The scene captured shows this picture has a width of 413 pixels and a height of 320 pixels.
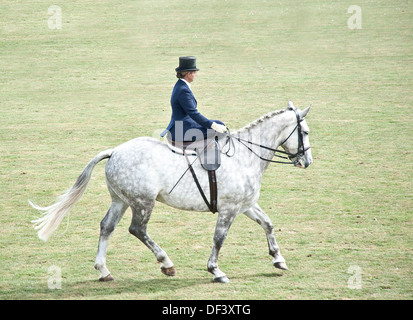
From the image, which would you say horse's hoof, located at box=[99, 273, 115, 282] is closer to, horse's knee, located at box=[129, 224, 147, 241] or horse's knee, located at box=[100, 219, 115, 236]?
horse's knee, located at box=[100, 219, 115, 236]

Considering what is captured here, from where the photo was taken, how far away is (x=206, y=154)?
28.1 ft

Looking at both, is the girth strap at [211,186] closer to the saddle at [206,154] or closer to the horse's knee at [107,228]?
the saddle at [206,154]

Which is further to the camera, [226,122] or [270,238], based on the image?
[226,122]

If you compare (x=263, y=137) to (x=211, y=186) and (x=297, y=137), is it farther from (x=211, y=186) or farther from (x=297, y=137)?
(x=211, y=186)

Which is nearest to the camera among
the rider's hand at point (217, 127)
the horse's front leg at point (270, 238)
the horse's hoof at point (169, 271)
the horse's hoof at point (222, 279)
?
the rider's hand at point (217, 127)

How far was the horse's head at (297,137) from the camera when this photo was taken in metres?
8.80

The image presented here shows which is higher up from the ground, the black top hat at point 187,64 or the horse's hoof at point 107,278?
the black top hat at point 187,64

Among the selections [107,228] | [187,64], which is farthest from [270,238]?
[187,64]

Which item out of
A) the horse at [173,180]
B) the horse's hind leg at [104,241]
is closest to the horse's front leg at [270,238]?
the horse at [173,180]

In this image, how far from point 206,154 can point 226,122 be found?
10615 mm

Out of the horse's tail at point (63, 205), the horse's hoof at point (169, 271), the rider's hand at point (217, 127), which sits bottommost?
the horse's hoof at point (169, 271)

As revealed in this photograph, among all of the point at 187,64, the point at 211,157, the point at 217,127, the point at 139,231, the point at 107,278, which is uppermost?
the point at 187,64

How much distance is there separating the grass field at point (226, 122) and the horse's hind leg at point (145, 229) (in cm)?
24

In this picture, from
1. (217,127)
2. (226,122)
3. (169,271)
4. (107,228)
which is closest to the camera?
(217,127)
